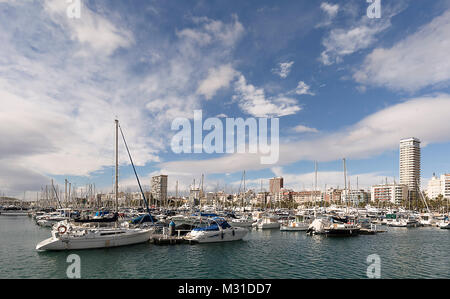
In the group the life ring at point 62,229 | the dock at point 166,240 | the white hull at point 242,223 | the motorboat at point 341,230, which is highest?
the life ring at point 62,229

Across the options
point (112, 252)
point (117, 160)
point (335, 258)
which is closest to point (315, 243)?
point (335, 258)

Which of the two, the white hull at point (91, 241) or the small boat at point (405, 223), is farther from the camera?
the small boat at point (405, 223)

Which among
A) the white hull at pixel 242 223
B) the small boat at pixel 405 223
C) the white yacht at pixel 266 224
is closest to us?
the white yacht at pixel 266 224

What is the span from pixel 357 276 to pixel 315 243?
19.7 meters

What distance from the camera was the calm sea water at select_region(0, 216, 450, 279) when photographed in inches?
1028

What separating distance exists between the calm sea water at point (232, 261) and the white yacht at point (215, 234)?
1742 mm

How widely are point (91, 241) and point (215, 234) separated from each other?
18.5 meters

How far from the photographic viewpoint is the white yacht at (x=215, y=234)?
1683 inches

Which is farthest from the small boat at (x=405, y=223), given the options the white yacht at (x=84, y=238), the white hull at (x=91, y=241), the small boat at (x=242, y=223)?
the white yacht at (x=84, y=238)

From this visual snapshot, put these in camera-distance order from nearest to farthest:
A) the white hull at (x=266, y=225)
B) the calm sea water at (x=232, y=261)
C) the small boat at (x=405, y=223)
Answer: the calm sea water at (x=232, y=261), the white hull at (x=266, y=225), the small boat at (x=405, y=223)

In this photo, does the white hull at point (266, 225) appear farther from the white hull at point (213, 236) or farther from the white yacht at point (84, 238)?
the white yacht at point (84, 238)

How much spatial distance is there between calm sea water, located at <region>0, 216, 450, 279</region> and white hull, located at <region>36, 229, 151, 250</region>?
3.14ft
